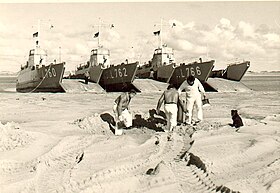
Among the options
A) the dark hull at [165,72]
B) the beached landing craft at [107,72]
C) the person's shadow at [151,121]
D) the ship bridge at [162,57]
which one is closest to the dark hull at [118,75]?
the beached landing craft at [107,72]

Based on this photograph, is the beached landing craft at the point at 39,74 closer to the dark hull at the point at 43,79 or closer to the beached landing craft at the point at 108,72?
the dark hull at the point at 43,79

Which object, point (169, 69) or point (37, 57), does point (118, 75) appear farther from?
point (37, 57)

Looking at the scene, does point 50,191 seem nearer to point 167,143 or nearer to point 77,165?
point 77,165

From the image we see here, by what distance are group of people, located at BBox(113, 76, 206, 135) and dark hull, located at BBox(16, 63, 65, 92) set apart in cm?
1047

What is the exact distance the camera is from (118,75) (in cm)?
1773

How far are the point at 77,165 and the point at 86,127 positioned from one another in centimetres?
212

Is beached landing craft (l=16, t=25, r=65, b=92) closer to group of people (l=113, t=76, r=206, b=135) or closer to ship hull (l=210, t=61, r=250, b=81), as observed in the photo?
ship hull (l=210, t=61, r=250, b=81)

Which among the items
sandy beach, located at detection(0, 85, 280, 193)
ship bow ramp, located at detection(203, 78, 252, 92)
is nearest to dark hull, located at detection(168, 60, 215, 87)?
ship bow ramp, located at detection(203, 78, 252, 92)

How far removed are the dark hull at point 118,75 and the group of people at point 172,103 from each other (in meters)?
11.4

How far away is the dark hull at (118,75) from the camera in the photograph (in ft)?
56.7

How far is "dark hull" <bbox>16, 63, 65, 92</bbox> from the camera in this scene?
648 inches

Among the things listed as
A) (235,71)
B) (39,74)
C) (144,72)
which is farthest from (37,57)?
(235,71)

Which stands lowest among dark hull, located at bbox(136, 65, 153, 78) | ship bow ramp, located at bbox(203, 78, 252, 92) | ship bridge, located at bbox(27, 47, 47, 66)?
ship bow ramp, located at bbox(203, 78, 252, 92)

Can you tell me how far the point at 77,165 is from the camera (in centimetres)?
373
